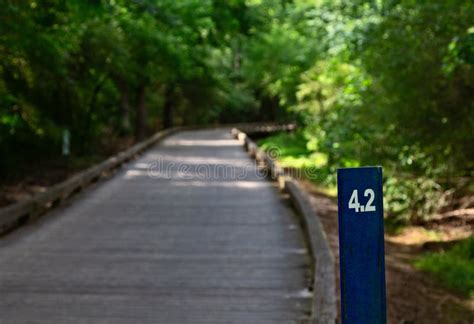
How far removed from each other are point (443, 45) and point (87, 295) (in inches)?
296

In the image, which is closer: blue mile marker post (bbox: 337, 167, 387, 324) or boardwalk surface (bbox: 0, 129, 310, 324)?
blue mile marker post (bbox: 337, 167, 387, 324)

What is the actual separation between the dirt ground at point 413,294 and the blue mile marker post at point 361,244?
5351 mm

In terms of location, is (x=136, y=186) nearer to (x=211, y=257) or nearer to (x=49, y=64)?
(x=49, y=64)

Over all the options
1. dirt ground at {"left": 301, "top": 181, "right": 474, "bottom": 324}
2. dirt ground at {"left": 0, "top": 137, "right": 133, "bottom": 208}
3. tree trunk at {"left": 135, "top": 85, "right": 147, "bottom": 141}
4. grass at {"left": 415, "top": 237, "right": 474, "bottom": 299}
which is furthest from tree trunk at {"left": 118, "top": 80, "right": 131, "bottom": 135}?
grass at {"left": 415, "top": 237, "right": 474, "bottom": 299}

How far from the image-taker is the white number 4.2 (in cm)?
308

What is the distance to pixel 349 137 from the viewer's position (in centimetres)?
1630

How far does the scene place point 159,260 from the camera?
870 centimetres

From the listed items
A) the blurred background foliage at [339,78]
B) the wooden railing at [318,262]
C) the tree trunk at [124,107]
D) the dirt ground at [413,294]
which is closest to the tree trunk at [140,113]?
the tree trunk at [124,107]

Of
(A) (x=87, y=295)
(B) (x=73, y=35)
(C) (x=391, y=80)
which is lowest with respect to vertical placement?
(A) (x=87, y=295)

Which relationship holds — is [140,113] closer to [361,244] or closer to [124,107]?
[124,107]

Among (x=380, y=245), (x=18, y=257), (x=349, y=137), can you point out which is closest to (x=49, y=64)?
(x=349, y=137)

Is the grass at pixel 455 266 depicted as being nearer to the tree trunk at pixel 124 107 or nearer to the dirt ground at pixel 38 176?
the dirt ground at pixel 38 176

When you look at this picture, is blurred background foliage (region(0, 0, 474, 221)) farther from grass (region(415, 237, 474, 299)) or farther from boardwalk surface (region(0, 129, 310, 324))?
boardwalk surface (region(0, 129, 310, 324))

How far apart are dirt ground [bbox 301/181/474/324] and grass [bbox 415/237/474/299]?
18cm
